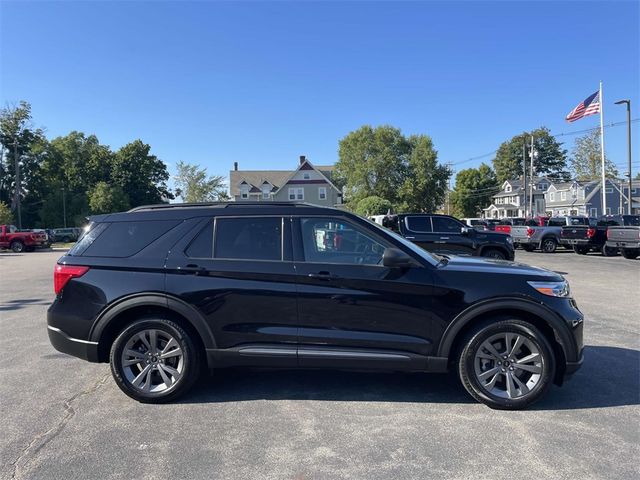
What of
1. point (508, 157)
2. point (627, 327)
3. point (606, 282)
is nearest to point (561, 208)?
point (508, 157)

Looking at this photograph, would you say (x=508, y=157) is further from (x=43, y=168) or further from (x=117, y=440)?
(x=117, y=440)

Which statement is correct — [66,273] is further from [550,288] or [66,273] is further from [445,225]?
[445,225]

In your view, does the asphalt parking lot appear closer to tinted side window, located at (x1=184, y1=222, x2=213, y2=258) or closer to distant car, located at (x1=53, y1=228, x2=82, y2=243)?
tinted side window, located at (x1=184, y1=222, x2=213, y2=258)

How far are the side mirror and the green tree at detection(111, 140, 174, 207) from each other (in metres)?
74.0

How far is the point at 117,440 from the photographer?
3.57 m

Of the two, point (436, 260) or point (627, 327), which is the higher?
point (436, 260)

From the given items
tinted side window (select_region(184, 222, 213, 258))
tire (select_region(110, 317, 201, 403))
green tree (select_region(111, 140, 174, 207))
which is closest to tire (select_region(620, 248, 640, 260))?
tinted side window (select_region(184, 222, 213, 258))

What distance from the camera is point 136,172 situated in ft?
246

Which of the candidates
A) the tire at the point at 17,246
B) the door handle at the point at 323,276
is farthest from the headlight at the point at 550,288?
the tire at the point at 17,246

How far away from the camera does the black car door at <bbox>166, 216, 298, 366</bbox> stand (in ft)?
13.6

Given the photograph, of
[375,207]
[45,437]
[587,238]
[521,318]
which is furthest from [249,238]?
[375,207]

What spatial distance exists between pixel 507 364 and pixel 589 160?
87.2 m

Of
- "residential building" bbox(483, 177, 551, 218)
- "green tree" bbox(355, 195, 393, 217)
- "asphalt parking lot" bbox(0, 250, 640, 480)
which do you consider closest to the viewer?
"asphalt parking lot" bbox(0, 250, 640, 480)

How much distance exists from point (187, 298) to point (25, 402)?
1874 millimetres
